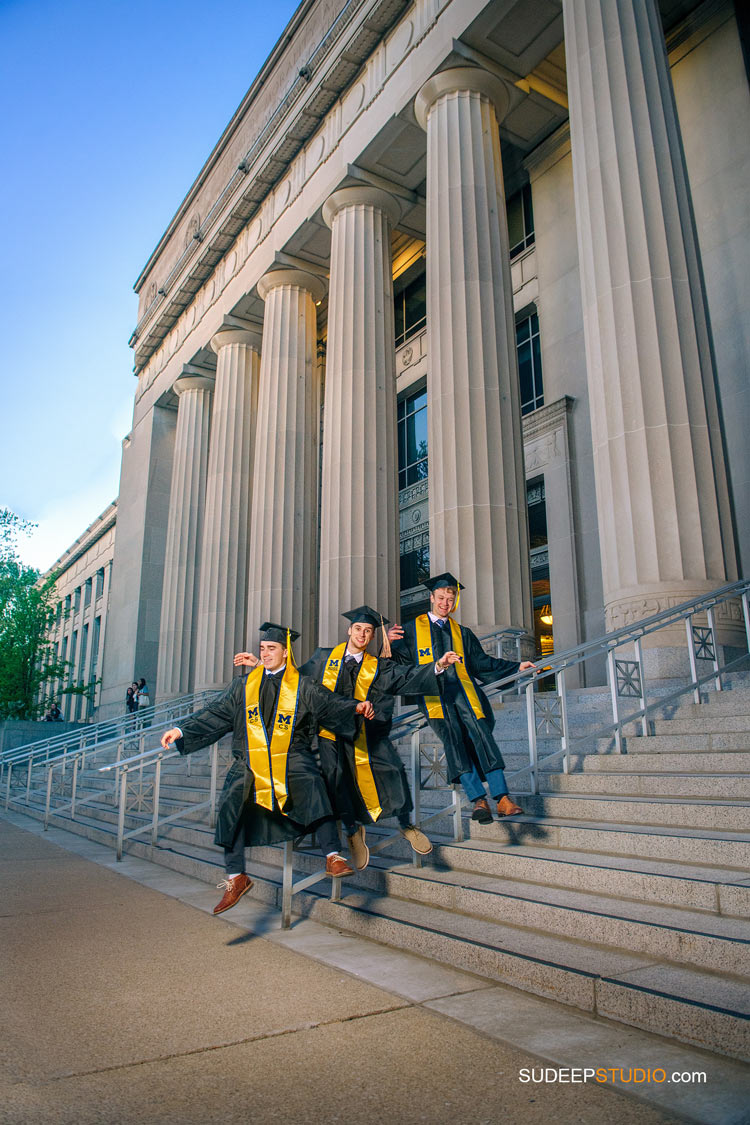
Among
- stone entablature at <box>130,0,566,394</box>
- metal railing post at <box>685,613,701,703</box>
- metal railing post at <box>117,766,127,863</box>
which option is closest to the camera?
metal railing post at <box>685,613,701,703</box>

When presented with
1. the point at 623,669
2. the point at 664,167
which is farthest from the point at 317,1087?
the point at 664,167

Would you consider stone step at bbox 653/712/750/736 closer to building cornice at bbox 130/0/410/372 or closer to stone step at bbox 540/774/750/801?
stone step at bbox 540/774/750/801

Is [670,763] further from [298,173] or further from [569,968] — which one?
[298,173]

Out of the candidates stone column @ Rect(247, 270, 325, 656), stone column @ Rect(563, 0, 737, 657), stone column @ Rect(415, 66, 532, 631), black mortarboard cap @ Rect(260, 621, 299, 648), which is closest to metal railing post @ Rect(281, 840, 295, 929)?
black mortarboard cap @ Rect(260, 621, 299, 648)

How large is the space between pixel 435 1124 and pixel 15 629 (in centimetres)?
3725

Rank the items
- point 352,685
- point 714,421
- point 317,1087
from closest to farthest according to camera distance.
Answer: point 317,1087
point 352,685
point 714,421

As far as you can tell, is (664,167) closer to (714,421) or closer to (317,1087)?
(714,421)

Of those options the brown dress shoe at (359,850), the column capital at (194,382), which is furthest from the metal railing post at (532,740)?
the column capital at (194,382)

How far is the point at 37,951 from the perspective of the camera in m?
4.70

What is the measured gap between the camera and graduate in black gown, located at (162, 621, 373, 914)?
16.8 ft

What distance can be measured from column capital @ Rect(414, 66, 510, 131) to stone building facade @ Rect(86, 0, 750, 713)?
0.04 meters

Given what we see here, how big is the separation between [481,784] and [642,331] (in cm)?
687

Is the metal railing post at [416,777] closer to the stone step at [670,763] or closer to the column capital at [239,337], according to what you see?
the stone step at [670,763]

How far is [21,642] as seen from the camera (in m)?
35.2
